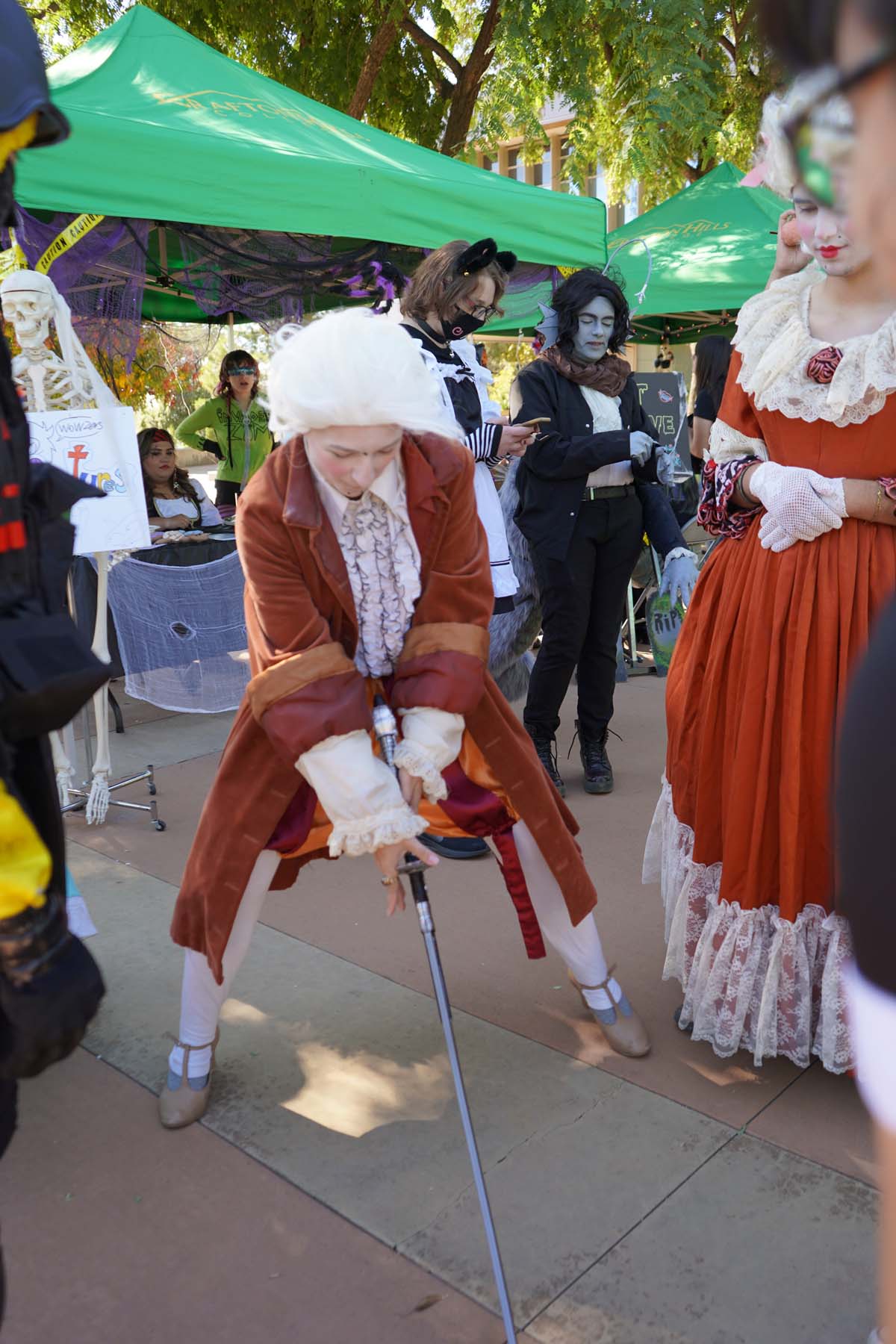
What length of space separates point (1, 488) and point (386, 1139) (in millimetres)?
1737

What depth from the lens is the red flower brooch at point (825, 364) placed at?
2.30m

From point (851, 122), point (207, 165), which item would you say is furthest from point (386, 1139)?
point (207, 165)

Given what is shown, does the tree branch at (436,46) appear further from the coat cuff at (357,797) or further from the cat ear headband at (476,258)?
the coat cuff at (357,797)

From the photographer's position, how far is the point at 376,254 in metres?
6.71

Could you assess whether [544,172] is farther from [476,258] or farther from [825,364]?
[825,364]

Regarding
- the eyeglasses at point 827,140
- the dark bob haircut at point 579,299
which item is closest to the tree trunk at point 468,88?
the dark bob haircut at point 579,299

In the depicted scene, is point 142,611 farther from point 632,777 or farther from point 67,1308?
point 67,1308

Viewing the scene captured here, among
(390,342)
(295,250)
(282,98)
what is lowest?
(390,342)

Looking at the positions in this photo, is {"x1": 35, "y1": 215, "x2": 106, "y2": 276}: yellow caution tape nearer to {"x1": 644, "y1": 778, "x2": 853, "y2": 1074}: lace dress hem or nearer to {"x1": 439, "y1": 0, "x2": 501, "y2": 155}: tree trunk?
{"x1": 644, "y1": 778, "x2": 853, "y2": 1074}: lace dress hem

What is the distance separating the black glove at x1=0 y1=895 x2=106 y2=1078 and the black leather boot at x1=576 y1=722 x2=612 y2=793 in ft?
11.4

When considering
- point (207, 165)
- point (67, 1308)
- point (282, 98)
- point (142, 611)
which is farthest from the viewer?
point (282, 98)

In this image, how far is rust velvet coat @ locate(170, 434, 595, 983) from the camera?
7.09ft

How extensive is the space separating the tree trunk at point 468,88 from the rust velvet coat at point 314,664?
966cm

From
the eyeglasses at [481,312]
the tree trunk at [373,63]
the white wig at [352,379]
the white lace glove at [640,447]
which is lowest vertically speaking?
the white lace glove at [640,447]
